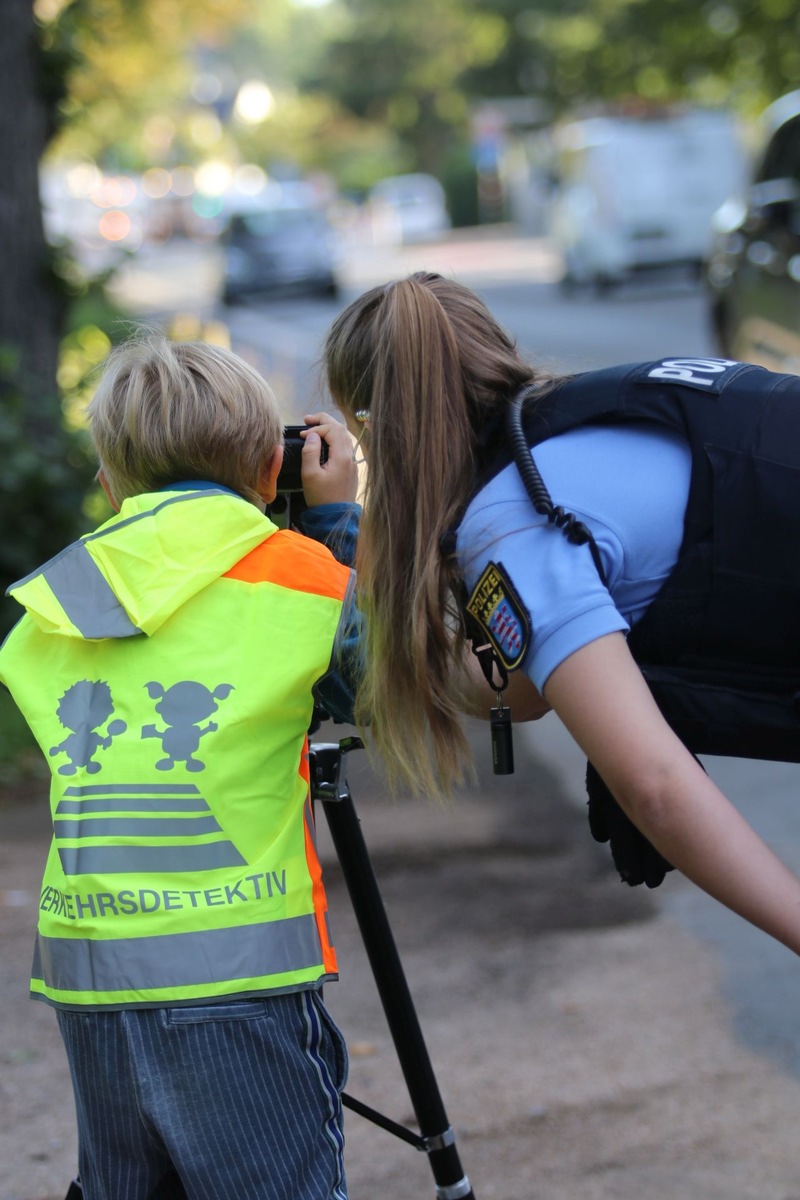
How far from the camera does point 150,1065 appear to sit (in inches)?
69.8

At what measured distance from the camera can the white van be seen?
830 inches

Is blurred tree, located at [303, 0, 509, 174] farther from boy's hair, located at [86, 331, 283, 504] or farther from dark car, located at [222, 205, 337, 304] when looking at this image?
boy's hair, located at [86, 331, 283, 504]

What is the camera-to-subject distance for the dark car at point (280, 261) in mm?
24094

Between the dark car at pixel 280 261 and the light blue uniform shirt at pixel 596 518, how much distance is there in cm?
2292

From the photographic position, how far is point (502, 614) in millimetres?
1707

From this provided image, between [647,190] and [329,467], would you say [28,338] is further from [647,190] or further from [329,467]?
[647,190]

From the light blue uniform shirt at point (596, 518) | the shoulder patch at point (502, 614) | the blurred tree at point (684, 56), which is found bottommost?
Result: the shoulder patch at point (502, 614)

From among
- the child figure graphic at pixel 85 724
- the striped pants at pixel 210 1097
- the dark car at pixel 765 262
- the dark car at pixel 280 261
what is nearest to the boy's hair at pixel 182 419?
the child figure graphic at pixel 85 724

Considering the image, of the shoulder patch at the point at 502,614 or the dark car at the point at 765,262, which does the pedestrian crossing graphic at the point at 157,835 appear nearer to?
the shoulder patch at the point at 502,614

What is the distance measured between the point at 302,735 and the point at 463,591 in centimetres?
28

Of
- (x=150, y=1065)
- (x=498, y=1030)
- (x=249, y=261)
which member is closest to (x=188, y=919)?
(x=150, y=1065)

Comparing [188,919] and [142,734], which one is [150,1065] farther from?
[142,734]

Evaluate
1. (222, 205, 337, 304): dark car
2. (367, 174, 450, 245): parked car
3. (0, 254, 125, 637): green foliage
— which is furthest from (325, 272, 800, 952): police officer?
(367, 174, 450, 245): parked car

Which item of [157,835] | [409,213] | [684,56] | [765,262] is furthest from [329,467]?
[409,213]
